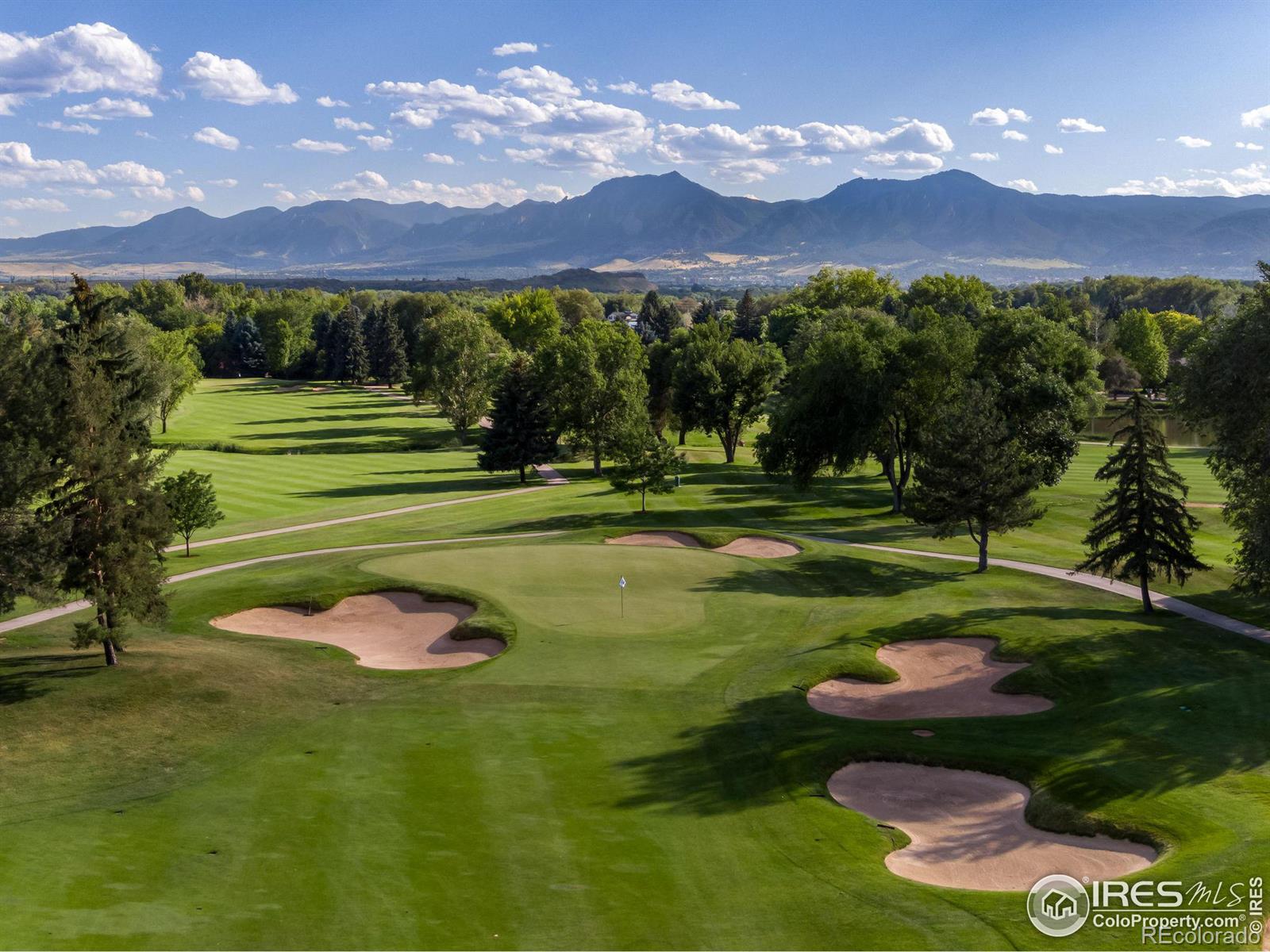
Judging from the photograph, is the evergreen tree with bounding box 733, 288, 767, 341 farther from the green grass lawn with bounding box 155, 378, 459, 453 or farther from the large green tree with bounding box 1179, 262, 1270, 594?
the large green tree with bounding box 1179, 262, 1270, 594

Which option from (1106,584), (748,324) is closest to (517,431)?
(1106,584)

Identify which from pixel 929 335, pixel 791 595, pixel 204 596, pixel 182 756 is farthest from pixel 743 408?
pixel 182 756

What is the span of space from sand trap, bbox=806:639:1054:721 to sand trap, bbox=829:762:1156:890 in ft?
14.3

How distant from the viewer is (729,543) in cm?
5028

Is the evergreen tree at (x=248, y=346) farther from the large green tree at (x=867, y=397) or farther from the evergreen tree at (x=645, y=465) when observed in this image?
the large green tree at (x=867, y=397)

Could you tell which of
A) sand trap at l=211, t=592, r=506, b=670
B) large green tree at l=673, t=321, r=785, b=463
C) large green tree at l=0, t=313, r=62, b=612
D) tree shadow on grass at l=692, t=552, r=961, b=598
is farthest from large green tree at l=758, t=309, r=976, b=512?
large green tree at l=0, t=313, r=62, b=612

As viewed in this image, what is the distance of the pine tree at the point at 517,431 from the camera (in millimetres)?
74625

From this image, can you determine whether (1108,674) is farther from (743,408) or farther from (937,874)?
(743,408)

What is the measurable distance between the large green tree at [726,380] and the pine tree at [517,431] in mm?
13913

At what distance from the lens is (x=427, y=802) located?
2092 centimetres

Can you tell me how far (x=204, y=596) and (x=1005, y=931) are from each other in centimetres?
3375

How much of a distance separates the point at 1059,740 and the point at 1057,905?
905 centimetres

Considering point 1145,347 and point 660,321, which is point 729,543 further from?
point 660,321

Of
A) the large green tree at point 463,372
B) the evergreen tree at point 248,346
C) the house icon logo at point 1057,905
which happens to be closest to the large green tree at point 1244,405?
the house icon logo at point 1057,905
